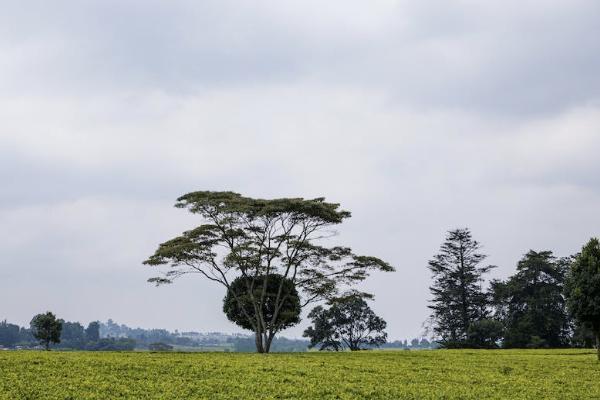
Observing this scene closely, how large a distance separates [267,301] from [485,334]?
128 feet

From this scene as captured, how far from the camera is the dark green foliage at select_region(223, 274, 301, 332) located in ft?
151

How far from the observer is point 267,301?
47875 mm

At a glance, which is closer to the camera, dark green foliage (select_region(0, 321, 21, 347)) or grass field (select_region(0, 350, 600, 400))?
grass field (select_region(0, 350, 600, 400))

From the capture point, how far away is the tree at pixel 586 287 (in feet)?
120

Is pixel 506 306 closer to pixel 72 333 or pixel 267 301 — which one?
pixel 267 301

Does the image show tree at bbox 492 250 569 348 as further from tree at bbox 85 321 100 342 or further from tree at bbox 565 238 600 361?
tree at bbox 85 321 100 342

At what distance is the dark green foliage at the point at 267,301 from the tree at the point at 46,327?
55.8 feet

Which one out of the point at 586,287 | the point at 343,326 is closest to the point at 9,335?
the point at 343,326

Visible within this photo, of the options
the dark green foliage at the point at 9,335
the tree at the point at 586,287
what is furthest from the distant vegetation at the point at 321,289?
the dark green foliage at the point at 9,335

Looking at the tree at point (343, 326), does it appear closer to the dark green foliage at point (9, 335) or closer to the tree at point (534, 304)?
the tree at point (534, 304)

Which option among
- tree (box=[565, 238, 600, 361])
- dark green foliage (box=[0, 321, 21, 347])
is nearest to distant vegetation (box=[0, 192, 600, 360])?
tree (box=[565, 238, 600, 361])

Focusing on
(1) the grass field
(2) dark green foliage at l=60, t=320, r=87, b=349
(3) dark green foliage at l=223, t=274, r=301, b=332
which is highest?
(3) dark green foliage at l=223, t=274, r=301, b=332

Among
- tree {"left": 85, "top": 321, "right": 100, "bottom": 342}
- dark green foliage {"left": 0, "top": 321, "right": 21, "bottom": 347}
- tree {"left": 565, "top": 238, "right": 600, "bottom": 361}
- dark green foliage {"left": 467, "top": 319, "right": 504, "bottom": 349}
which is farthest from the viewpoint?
tree {"left": 85, "top": 321, "right": 100, "bottom": 342}

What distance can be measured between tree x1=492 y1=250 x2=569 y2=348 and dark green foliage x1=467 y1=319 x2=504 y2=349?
3.19 m
